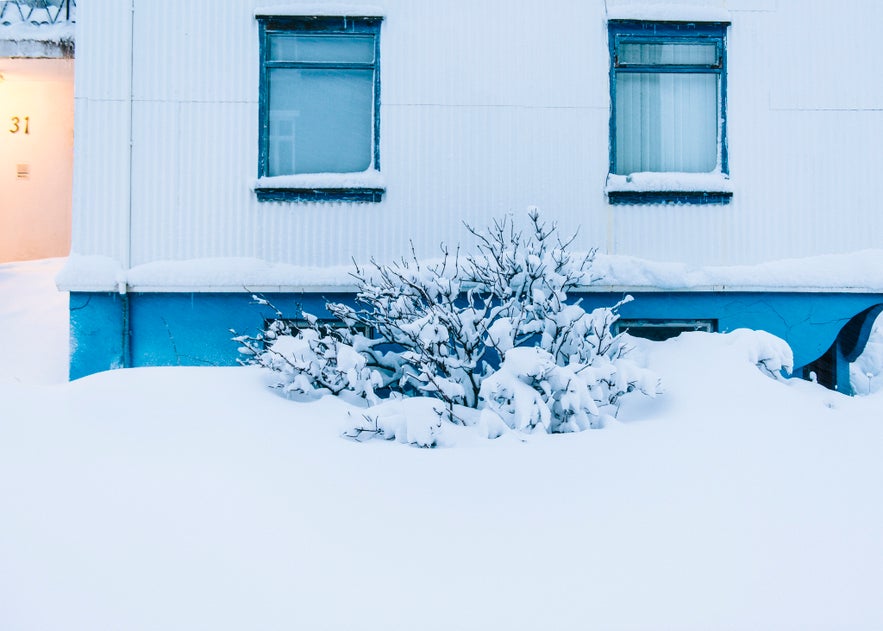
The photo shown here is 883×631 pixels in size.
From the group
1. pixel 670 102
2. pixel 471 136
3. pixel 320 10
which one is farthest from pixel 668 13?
pixel 320 10

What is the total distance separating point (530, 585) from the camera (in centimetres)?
222

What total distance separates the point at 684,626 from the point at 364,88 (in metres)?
5.24

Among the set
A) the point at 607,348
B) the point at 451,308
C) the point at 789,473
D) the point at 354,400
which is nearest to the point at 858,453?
the point at 789,473

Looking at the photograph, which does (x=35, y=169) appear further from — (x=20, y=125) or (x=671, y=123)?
(x=671, y=123)

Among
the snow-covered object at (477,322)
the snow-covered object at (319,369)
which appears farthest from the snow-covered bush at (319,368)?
the snow-covered object at (477,322)

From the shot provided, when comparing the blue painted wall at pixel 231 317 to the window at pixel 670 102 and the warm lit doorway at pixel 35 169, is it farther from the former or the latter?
the warm lit doorway at pixel 35 169

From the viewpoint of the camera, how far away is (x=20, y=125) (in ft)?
34.5

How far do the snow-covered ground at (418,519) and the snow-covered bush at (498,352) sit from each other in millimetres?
281

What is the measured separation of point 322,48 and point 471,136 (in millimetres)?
1657

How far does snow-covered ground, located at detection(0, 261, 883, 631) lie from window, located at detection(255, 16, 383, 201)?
8.77 ft

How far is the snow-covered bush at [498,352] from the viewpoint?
12.8 ft

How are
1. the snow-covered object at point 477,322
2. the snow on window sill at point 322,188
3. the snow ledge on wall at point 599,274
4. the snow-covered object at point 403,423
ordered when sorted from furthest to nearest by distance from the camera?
the snow on window sill at point 322,188, the snow ledge on wall at point 599,274, the snow-covered object at point 477,322, the snow-covered object at point 403,423

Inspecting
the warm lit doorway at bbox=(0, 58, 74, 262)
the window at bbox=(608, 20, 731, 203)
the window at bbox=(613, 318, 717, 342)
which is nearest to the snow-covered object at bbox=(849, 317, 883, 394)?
the window at bbox=(613, 318, 717, 342)

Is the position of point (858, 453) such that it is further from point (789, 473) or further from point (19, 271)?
point (19, 271)
